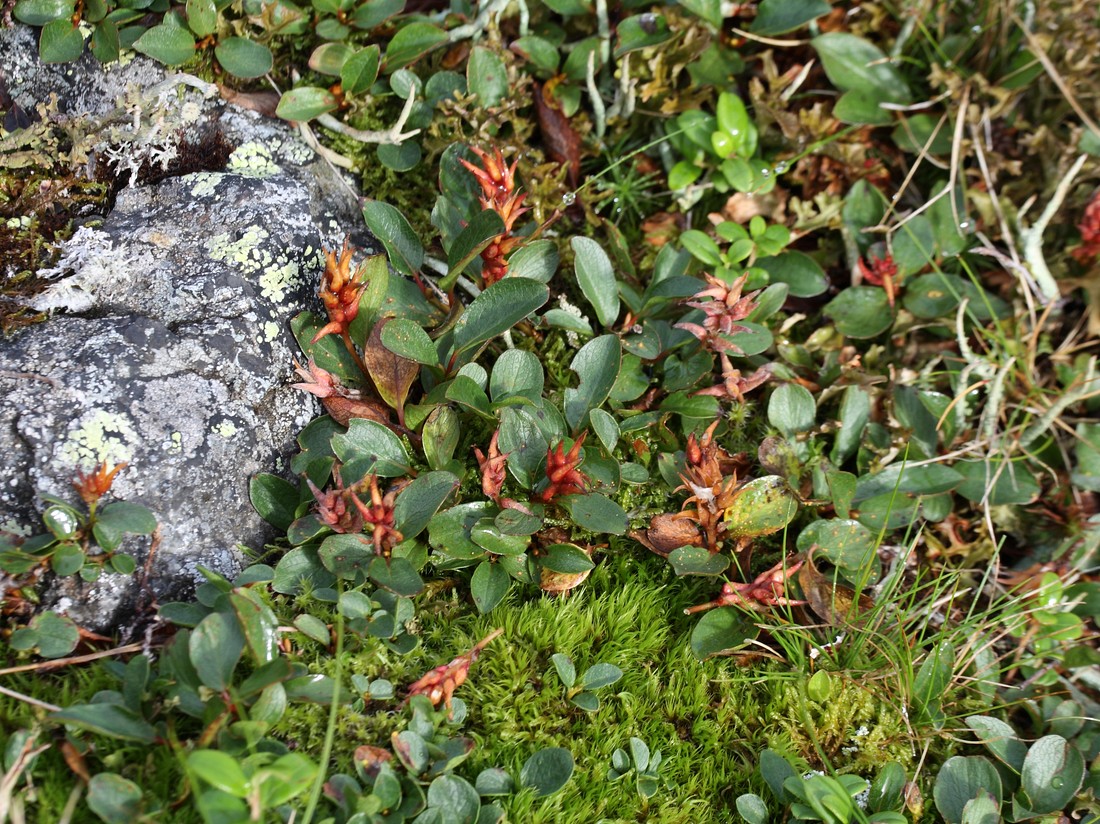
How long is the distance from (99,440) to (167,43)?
55.3 inches

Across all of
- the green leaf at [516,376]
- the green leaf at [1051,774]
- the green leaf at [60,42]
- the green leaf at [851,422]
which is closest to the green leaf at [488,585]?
the green leaf at [516,376]

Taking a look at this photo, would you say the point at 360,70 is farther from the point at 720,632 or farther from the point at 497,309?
the point at 720,632

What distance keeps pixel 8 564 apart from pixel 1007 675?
293 cm

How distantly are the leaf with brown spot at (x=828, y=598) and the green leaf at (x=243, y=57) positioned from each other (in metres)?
2.41

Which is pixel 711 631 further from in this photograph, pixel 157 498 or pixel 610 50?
pixel 610 50

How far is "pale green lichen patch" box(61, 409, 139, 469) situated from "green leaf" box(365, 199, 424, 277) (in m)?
0.91

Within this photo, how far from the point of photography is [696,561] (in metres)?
2.36

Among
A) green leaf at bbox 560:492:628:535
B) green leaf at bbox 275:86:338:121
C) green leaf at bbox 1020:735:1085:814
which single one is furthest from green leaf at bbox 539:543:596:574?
green leaf at bbox 275:86:338:121

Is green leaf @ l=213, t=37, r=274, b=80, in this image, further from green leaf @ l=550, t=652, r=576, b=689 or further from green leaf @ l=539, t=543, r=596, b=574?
green leaf @ l=550, t=652, r=576, b=689

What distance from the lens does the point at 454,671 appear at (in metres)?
2.09

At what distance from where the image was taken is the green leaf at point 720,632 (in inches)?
90.6

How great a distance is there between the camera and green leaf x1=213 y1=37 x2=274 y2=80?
2824mm

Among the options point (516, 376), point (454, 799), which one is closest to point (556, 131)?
point (516, 376)

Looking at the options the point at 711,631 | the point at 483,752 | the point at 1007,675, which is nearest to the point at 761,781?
the point at 711,631
